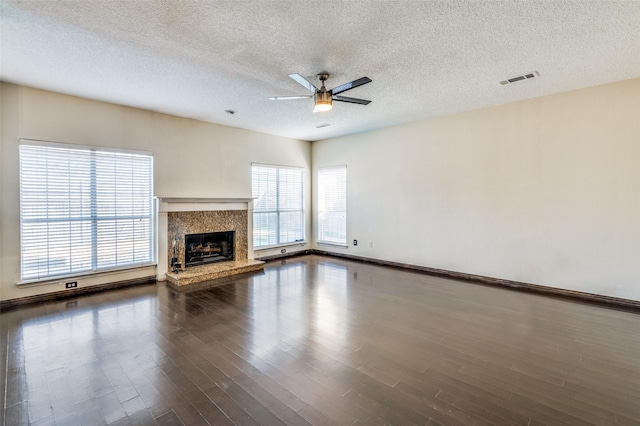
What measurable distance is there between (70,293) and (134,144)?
2436mm

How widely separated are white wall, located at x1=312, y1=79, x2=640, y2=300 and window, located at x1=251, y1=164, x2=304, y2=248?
6.41 feet

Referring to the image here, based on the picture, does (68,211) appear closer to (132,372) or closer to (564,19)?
(132,372)

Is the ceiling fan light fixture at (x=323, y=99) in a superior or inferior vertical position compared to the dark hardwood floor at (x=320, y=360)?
superior

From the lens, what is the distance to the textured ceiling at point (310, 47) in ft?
7.95

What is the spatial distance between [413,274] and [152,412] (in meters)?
4.60

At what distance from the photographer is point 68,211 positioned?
430cm

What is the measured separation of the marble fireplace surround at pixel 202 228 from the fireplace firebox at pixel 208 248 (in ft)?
0.37

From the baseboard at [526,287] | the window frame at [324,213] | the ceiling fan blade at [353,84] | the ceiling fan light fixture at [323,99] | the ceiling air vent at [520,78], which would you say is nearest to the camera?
the ceiling fan blade at [353,84]

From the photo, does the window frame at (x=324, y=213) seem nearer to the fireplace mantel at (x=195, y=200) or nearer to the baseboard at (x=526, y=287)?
the baseboard at (x=526, y=287)

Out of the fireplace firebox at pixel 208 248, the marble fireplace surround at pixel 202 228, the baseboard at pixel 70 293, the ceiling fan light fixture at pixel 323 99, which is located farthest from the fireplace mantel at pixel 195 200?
the ceiling fan light fixture at pixel 323 99

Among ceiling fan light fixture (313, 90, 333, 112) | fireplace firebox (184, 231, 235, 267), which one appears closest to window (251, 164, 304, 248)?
fireplace firebox (184, 231, 235, 267)

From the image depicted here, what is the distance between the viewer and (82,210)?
14.6 ft

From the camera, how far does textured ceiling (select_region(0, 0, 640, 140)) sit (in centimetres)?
242

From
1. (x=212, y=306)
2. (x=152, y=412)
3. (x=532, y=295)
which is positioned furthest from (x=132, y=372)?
(x=532, y=295)
